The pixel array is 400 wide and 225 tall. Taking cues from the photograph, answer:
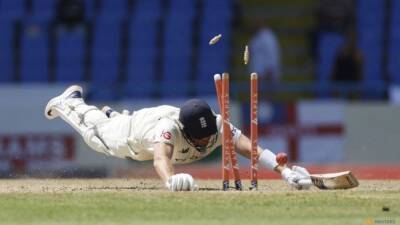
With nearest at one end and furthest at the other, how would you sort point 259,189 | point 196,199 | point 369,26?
1. point 196,199
2. point 259,189
3. point 369,26

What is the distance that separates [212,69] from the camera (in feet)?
70.2

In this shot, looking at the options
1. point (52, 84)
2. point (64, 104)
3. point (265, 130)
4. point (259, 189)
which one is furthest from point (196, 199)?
point (52, 84)

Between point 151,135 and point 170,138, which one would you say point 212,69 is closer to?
point 151,135

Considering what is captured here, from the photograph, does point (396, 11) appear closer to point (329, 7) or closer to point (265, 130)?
point (329, 7)

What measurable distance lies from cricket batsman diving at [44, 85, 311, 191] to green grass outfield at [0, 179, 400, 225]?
0.73ft

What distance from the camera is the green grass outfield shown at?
970cm

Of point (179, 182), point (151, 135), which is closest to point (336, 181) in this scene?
point (179, 182)

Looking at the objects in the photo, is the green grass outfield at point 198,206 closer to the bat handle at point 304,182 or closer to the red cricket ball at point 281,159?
the bat handle at point 304,182

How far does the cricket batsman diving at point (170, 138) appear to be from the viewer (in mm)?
11602

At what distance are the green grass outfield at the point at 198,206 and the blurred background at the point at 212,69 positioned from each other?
21.1 feet

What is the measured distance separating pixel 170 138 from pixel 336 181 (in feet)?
5.47

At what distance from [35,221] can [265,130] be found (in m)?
10.0

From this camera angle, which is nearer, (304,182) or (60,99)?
(304,182)

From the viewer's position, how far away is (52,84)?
20.7 metres
